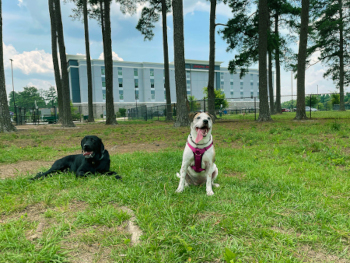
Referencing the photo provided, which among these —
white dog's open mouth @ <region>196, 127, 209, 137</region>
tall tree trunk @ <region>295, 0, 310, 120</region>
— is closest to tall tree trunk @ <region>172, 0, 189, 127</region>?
tall tree trunk @ <region>295, 0, 310, 120</region>

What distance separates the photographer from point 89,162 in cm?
425

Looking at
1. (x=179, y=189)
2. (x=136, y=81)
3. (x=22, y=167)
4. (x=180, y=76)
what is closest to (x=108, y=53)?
(x=180, y=76)

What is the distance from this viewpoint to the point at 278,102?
2666cm

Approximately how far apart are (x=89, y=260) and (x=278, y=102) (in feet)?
93.5

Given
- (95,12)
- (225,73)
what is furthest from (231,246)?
(225,73)

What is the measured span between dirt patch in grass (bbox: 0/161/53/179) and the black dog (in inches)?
33.0

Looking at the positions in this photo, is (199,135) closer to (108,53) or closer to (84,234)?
(84,234)

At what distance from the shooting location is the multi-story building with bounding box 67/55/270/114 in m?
66.1

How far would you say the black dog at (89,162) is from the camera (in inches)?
160

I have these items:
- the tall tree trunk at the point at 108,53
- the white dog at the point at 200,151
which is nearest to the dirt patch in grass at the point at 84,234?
the white dog at the point at 200,151

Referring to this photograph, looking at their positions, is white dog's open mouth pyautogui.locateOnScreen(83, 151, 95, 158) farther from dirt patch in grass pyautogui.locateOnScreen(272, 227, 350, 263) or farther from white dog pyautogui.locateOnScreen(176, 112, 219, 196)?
dirt patch in grass pyautogui.locateOnScreen(272, 227, 350, 263)

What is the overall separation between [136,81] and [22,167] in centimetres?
7008

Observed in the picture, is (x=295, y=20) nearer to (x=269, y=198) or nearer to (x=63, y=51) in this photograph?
(x=63, y=51)

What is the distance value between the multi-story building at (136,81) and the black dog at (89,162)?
62506 millimetres
